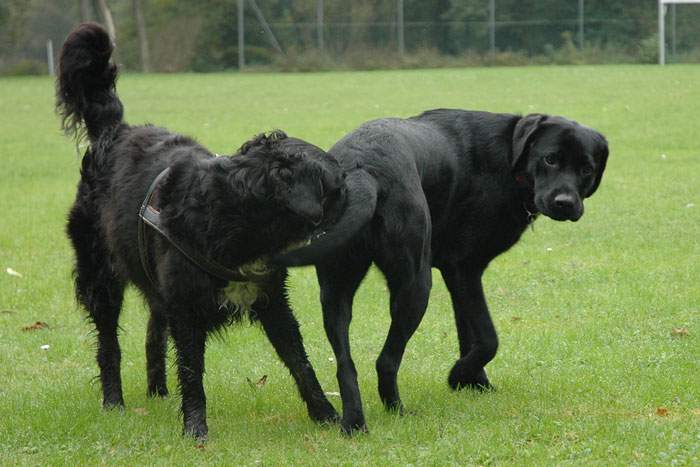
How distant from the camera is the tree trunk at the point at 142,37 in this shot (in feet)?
161

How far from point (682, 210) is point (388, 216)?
26.4 feet

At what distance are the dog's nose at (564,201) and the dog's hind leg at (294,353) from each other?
4.92ft

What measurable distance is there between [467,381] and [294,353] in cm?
110

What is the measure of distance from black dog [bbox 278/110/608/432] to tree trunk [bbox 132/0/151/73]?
4437cm

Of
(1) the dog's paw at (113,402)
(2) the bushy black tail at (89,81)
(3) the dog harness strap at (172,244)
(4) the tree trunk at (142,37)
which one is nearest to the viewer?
(3) the dog harness strap at (172,244)

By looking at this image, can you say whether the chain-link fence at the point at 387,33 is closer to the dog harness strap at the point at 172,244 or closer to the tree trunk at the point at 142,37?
the tree trunk at the point at 142,37

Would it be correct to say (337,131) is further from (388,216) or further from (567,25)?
(567,25)

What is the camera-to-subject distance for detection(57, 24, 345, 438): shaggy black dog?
497 cm

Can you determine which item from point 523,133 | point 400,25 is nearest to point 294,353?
point 523,133

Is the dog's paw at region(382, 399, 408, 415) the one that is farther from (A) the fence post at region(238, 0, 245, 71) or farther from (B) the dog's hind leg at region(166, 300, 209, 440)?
(A) the fence post at region(238, 0, 245, 71)

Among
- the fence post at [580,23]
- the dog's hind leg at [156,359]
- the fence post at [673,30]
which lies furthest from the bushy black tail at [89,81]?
the fence post at [580,23]

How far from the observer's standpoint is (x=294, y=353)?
5723 mm

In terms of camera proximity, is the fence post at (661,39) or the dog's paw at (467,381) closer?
the dog's paw at (467,381)

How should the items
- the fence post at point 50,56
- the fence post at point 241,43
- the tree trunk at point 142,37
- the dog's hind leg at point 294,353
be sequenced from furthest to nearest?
the tree trunk at point 142,37
the fence post at point 50,56
the fence post at point 241,43
the dog's hind leg at point 294,353
